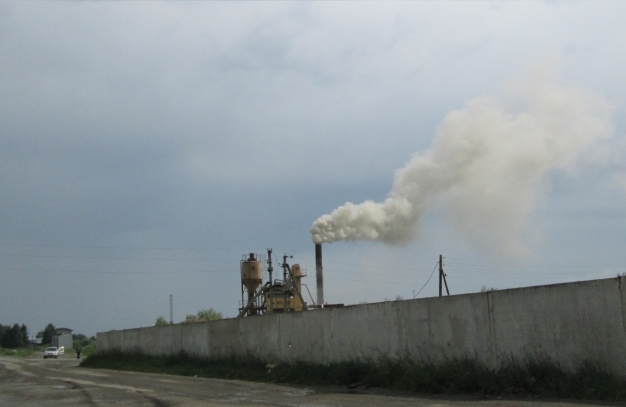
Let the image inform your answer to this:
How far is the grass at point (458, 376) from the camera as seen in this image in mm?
12539

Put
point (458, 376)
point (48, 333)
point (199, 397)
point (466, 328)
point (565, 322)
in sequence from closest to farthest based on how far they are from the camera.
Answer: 1. point (565, 322)
2. point (199, 397)
3. point (458, 376)
4. point (466, 328)
5. point (48, 333)

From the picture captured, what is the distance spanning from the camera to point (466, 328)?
1569 cm

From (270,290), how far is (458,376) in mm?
20221

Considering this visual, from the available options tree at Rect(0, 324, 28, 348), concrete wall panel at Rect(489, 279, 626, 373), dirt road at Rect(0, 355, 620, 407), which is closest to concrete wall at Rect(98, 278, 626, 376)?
concrete wall panel at Rect(489, 279, 626, 373)

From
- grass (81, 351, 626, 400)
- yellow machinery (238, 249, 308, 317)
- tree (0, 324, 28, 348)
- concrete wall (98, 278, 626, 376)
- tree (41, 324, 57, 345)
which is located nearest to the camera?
grass (81, 351, 626, 400)

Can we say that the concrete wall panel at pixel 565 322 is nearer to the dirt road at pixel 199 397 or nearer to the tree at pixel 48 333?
the dirt road at pixel 199 397

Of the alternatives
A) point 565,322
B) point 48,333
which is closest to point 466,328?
point 565,322

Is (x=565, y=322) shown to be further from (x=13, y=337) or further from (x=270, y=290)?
(x=13, y=337)

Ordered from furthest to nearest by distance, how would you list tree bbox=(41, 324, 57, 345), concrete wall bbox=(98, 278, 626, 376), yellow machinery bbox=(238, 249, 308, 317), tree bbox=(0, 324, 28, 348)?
1. tree bbox=(41, 324, 57, 345)
2. tree bbox=(0, 324, 28, 348)
3. yellow machinery bbox=(238, 249, 308, 317)
4. concrete wall bbox=(98, 278, 626, 376)

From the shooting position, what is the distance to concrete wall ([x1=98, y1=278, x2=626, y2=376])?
12.8 metres

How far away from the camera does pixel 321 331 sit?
68.4 ft

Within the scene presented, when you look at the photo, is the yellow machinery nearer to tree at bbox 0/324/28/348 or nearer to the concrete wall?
the concrete wall

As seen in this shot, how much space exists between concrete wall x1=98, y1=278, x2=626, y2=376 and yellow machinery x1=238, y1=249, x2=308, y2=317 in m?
8.36

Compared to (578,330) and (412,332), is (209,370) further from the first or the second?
(578,330)
